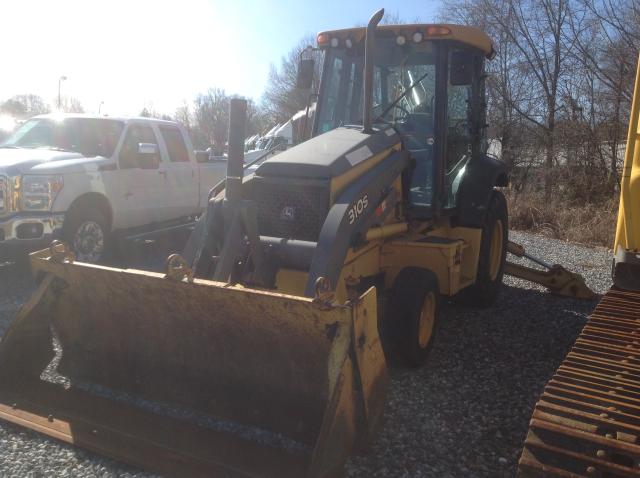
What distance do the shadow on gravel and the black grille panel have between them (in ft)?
4.27

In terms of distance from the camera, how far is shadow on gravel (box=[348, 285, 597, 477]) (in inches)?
136

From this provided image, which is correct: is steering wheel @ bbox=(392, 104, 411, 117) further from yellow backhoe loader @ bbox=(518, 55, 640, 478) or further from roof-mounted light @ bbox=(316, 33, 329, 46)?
yellow backhoe loader @ bbox=(518, 55, 640, 478)

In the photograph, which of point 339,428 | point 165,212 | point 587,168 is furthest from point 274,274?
point 587,168

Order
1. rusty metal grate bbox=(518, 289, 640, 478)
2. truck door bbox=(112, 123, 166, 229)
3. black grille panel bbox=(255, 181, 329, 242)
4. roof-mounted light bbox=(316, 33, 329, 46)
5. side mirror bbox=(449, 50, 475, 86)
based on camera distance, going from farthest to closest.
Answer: truck door bbox=(112, 123, 166, 229)
roof-mounted light bbox=(316, 33, 329, 46)
side mirror bbox=(449, 50, 475, 86)
black grille panel bbox=(255, 181, 329, 242)
rusty metal grate bbox=(518, 289, 640, 478)

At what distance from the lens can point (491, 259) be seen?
684 cm

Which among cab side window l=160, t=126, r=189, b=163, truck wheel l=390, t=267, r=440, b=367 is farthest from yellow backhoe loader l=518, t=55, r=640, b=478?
cab side window l=160, t=126, r=189, b=163

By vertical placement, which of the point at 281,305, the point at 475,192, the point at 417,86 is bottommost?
the point at 281,305

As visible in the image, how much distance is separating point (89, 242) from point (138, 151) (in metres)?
1.44

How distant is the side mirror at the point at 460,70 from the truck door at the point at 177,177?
508cm

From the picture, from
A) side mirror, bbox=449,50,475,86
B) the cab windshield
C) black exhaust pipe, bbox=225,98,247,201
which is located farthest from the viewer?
the cab windshield

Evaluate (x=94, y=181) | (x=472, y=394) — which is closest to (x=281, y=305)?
(x=472, y=394)

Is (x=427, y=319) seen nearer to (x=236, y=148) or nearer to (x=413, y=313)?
(x=413, y=313)

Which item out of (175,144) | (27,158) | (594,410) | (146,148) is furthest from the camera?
(175,144)

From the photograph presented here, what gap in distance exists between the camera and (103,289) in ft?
13.4
